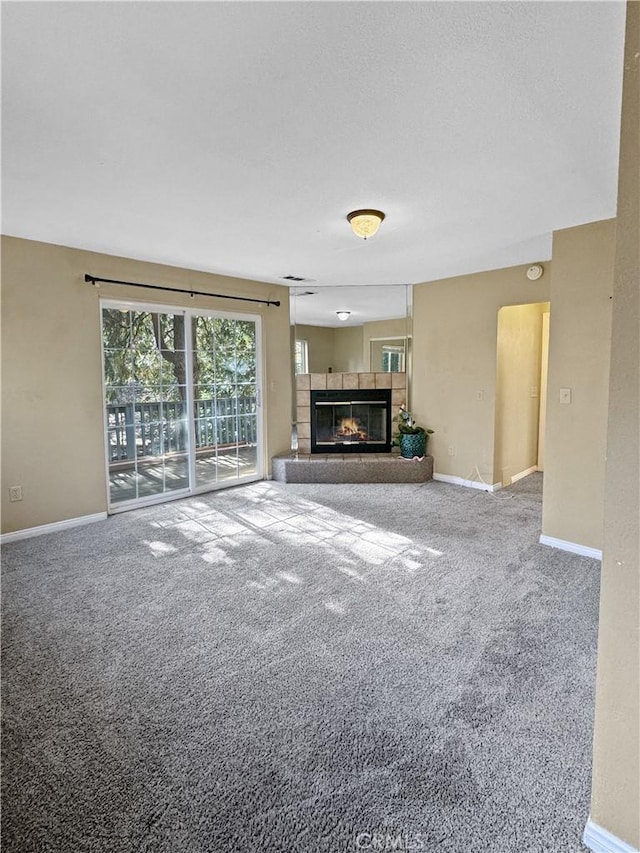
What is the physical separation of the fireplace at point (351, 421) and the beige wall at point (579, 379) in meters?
2.66

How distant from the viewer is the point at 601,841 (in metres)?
1.27

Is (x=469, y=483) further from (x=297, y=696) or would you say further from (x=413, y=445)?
(x=297, y=696)

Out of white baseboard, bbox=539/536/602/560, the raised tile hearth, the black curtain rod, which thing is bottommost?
white baseboard, bbox=539/536/602/560

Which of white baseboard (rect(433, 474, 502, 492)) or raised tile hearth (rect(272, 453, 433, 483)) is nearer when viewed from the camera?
white baseboard (rect(433, 474, 502, 492))

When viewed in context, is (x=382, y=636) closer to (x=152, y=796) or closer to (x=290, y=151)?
(x=152, y=796)

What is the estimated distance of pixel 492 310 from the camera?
4984 mm

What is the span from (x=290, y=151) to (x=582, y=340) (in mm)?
2415

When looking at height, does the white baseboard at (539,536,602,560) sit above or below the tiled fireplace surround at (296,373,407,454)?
below

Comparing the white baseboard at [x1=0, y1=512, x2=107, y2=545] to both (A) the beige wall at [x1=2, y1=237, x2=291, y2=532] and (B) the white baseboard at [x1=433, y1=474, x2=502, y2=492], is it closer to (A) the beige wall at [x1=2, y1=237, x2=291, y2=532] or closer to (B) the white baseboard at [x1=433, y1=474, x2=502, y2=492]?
(A) the beige wall at [x1=2, y1=237, x2=291, y2=532]

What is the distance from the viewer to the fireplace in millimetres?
6039

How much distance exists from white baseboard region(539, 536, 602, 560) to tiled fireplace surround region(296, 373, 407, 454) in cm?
279

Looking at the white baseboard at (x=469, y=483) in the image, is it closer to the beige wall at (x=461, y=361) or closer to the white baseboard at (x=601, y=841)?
the beige wall at (x=461, y=361)

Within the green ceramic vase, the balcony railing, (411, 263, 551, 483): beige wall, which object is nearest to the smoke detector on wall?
(411, 263, 551, 483): beige wall

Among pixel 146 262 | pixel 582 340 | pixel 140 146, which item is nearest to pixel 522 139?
pixel 582 340
